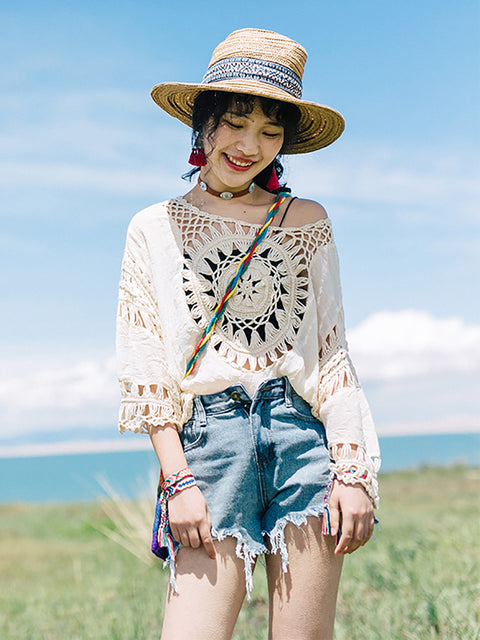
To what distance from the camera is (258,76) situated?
220 cm

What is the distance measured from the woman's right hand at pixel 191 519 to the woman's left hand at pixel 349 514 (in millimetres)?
339

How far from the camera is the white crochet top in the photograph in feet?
6.81

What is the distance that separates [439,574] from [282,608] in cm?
291

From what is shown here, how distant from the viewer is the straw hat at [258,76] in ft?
7.19

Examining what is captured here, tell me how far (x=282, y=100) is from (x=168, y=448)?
1.08 m

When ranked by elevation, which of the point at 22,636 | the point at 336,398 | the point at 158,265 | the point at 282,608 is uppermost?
the point at 158,265

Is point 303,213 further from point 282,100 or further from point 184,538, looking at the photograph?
point 184,538

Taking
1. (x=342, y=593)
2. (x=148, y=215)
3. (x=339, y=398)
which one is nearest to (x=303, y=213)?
(x=148, y=215)

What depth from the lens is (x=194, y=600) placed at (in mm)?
1918

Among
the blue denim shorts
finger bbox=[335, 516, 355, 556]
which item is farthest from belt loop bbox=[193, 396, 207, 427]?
finger bbox=[335, 516, 355, 556]

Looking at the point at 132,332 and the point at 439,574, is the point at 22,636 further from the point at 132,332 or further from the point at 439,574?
the point at 132,332

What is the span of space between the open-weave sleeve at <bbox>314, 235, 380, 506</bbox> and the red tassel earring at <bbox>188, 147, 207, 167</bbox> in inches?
18.8

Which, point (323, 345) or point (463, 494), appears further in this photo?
point (463, 494)

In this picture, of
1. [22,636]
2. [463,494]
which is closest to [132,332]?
[22,636]
